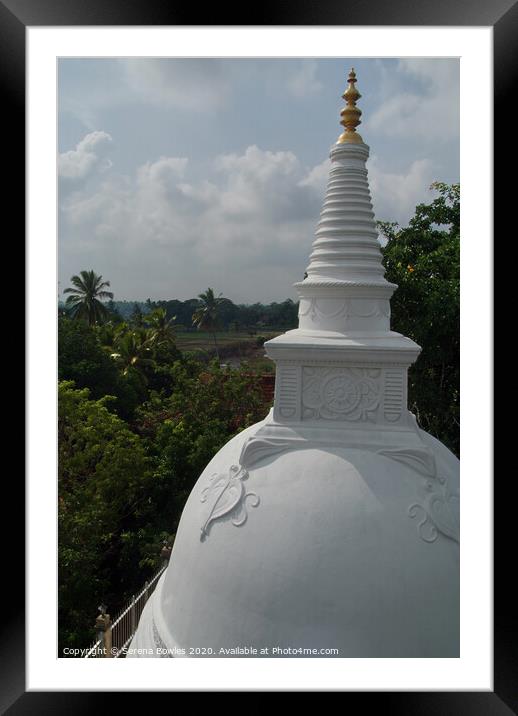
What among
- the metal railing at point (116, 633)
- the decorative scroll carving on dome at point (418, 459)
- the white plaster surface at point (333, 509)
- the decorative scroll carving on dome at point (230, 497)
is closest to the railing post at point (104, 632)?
the metal railing at point (116, 633)

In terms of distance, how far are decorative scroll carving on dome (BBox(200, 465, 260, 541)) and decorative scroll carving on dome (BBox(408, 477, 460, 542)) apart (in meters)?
1.80

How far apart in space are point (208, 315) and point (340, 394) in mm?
14497

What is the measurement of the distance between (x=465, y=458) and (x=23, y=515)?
13.9ft

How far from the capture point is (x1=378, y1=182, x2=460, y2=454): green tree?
1414 centimetres

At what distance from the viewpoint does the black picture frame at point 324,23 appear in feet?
13.3

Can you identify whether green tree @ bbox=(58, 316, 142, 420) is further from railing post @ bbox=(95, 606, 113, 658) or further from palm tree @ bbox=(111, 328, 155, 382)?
railing post @ bbox=(95, 606, 113, 658)

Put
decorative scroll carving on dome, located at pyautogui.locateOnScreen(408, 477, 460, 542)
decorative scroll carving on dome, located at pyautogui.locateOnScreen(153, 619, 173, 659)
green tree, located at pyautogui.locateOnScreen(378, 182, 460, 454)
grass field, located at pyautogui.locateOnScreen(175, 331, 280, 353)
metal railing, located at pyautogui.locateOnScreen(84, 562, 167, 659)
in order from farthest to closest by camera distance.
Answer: grass field, located at pyautogui.locateOnScreen(175, 331, 280, 353) < green tree, located at pyautogui.locateOnScreen(378, 182, 460, 454) < metal railing, located at pyautogui.locateOnScreen(84, 562, 167, 659) < decorative scroll carving on dome, located at pyautogui.locateOnScreen(153, 619, 173, 659) < decorative scroll carving on dome, located at pyautogui.locateOnScreen(408, 477, 460, 542)

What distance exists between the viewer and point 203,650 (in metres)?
5.20

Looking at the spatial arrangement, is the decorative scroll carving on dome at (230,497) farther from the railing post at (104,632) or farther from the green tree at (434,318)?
the green tree at (434,318)

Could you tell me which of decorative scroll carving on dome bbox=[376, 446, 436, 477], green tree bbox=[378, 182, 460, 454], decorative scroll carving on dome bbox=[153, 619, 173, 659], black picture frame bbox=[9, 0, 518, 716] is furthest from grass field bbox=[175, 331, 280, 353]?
black picture frame bbox=[9, 0, 518, 716]

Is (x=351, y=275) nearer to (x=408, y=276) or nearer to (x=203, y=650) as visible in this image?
(x=203, y=650)

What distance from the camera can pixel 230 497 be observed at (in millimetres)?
5562

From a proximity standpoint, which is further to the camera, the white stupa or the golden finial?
the golden finial

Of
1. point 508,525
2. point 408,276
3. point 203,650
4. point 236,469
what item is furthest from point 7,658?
point 408,276
